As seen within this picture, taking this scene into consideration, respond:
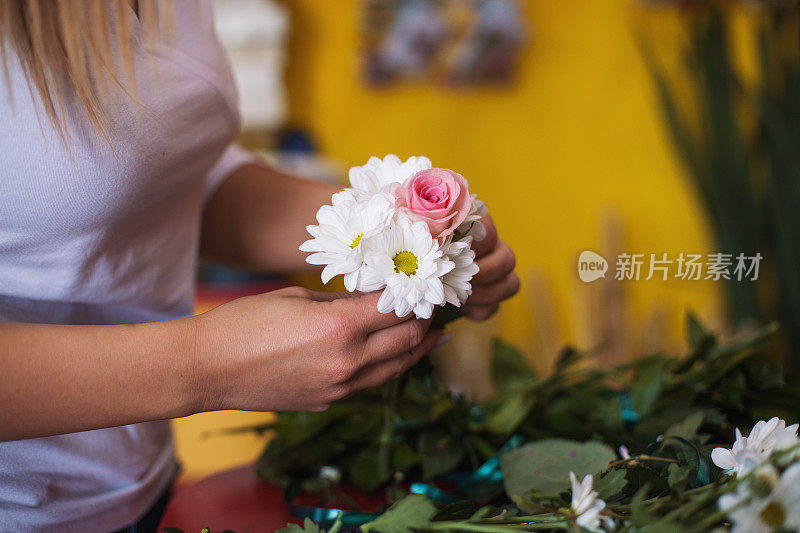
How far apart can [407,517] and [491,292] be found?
0.23 metres

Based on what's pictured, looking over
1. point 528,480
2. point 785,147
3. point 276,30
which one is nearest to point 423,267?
point 528,480

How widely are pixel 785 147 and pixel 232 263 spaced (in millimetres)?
1361

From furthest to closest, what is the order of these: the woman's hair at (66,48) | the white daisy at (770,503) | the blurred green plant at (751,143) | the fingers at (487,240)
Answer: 1. the blurred green plant at (751,143)
2. the fingers at (487,240)
3. the woman's hair at (66,48)
4. the white daisy at (770,503)

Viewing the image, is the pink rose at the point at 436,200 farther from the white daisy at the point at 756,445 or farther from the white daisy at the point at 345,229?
the white daisy at the point at 756,445

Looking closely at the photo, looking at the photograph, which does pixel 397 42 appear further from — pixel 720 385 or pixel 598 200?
pixel 720 385

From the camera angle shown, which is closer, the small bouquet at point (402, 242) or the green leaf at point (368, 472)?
the small bouquet at point (402, 242)

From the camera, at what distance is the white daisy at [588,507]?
390 mm

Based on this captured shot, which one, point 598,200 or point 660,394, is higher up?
point 660,394

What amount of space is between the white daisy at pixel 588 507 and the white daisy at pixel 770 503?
0.24ft

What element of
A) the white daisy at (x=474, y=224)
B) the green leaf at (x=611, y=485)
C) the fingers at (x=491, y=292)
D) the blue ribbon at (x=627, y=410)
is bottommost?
the blue ribbon at (x=627, y=410)

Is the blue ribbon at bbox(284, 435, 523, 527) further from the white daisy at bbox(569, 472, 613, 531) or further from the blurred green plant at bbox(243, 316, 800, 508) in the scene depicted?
the white daisy at bbox(569, 472, 613, 531)

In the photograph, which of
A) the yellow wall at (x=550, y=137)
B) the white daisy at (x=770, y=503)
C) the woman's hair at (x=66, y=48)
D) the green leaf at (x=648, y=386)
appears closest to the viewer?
the white daisy at (x=770, y=503)

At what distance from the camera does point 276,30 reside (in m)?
1.85

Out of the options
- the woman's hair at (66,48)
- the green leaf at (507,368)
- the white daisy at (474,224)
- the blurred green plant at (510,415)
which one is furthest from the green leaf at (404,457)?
the woman's hair at (66,48)
